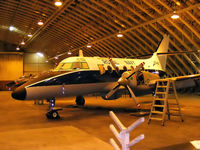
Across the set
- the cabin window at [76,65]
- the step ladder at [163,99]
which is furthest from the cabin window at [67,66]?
the step ladder at [163,99]

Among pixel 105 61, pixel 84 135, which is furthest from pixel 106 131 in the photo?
pixel 105 61

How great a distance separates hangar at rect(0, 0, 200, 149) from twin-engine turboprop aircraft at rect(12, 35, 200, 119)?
1.43m

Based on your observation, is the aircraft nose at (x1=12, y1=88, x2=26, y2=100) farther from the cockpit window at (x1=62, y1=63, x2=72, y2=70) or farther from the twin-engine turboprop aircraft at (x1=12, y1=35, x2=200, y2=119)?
the cockpit window at (x1=62, y1=63, x2=72, y2=70)

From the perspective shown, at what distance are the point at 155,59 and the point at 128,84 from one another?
7788 millimetres

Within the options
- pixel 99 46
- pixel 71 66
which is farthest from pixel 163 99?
pixel 99 46

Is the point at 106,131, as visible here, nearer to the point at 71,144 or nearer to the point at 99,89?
the point at 71,144

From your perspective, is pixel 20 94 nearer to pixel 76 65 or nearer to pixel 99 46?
pixel 76 65

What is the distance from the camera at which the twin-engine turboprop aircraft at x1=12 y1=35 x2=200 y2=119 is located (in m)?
11.3

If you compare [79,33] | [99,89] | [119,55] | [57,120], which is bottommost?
[57,120]

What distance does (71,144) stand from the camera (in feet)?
22.8

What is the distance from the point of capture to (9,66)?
49062 millimetres

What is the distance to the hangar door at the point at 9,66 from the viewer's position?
48406mm

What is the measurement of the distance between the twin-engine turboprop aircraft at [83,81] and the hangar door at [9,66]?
38743mm

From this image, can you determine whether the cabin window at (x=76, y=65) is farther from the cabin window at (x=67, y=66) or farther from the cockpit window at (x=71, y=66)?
the cabin window at (x=67, y=66)
